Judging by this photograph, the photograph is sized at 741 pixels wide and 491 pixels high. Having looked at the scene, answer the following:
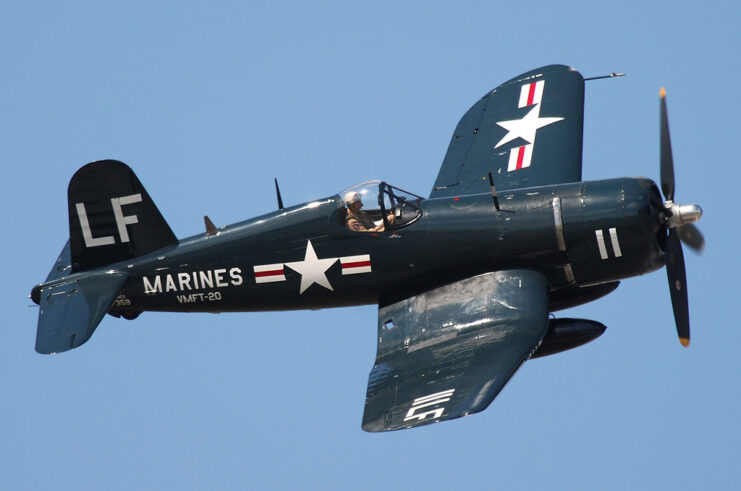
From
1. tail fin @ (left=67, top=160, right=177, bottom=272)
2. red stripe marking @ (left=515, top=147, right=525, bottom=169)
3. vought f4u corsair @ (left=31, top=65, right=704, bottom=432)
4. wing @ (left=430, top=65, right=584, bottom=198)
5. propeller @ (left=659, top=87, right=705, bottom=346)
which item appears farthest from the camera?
red stripe marking @ (left=515, top=147, right=525, bottom=169)

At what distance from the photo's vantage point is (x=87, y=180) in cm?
1869

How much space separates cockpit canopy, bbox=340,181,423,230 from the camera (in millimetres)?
17984

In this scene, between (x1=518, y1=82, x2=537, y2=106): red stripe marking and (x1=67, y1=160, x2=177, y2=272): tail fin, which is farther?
(x1=518, y1=82, x2=537, y2=106): red stripe marking

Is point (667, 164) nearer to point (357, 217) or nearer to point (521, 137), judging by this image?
point (521, 137)

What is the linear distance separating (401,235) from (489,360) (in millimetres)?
1941

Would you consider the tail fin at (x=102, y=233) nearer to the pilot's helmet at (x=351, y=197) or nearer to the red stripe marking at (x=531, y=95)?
the pilot's helmet at (x=351, y=197)

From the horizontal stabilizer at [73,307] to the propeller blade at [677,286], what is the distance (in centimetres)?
669

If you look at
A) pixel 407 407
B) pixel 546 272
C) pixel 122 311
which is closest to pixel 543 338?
pixel 546 272

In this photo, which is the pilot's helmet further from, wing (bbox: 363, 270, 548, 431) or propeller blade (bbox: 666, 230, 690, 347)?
propeller blade (bbox: 666, 230, 690, 347)

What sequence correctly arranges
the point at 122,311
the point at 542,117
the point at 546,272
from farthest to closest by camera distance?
the point at 542,117 → the point at 122,311 → the point at 546,272

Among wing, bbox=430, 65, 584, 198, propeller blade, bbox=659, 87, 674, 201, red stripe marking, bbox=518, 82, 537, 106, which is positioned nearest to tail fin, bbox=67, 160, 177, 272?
wing, bbox=430, 65, 584, 198

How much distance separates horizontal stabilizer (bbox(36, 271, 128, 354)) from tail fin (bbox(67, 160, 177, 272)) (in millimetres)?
268

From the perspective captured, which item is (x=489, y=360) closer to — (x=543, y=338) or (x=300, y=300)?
(x=543, y=338)

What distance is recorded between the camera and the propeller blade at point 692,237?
1816 centimetres
